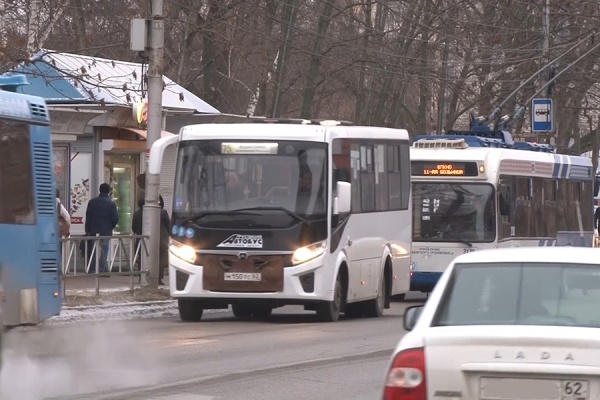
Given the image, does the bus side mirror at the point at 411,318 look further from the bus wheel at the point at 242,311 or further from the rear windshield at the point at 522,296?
A: the bus wheel at the point at 242,311

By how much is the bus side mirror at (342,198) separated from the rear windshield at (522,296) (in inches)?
469

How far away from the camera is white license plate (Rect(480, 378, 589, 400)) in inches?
258

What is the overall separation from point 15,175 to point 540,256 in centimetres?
764

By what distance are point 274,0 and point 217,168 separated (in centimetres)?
1981

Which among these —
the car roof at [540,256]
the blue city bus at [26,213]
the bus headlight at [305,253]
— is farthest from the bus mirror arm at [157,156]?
the car roof at [540,256]

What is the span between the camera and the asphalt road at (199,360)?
1160 cm

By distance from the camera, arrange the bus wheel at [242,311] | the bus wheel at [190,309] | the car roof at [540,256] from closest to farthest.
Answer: the car roof at [540,256] < the bus wheel at [190,309] < the bus wheel at [242,311]

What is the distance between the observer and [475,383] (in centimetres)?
671

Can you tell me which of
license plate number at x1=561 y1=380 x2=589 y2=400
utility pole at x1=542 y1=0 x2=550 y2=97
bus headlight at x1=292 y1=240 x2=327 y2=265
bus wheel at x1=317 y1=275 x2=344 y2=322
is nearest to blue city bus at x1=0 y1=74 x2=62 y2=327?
bus headlight at x1=292 y1=240 x2=327 y2=265

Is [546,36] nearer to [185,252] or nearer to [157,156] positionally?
[157,156]

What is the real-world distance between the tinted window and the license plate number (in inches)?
311

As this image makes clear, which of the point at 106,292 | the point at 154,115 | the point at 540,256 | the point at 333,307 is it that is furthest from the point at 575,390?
the point at 154,115

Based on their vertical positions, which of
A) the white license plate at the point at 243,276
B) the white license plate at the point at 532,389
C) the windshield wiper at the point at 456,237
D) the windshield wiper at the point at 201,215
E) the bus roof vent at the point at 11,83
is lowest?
the white license plate at the point at 243,276

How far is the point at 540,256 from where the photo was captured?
747 centimetres
